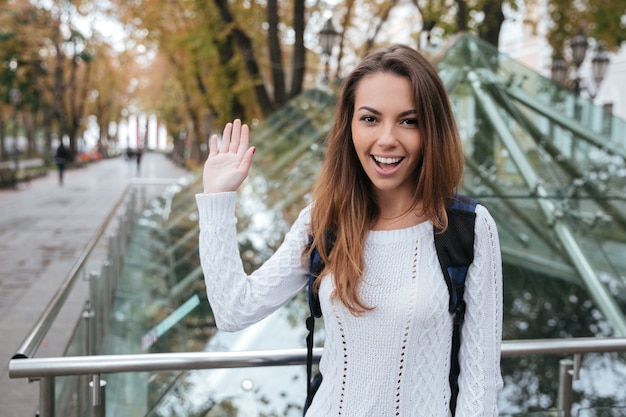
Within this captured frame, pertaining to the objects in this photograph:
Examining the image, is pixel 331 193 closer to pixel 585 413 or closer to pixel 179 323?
pixel 585 413

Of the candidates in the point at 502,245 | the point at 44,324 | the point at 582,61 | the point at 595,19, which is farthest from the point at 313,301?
the point at 582,61

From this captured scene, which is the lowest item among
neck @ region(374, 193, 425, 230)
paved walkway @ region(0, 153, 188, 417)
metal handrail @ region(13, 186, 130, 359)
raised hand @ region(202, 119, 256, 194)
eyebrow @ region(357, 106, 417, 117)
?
paved walkway @ region(0, 153, 188, 417)

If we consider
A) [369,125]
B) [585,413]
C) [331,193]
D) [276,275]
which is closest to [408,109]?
[369,125]

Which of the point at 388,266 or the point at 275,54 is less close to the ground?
the point at 275,54

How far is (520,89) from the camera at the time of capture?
6.61m

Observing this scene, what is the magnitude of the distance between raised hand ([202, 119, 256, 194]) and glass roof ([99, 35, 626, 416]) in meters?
1.45

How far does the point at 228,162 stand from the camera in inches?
74.0

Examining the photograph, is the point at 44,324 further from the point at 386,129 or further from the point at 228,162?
the point at 386,129

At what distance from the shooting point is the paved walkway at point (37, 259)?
4711 mm

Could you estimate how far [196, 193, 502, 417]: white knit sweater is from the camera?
5.55ft

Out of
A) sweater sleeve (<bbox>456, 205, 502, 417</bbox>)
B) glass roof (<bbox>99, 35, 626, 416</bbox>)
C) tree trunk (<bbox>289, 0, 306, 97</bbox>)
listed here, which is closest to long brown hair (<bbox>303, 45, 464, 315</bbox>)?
sweater sleeve (<bbox>456, 205, 502, 417</bbox>)

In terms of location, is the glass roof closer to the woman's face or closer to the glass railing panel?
the glass railing panel

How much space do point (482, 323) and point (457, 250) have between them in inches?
7.5

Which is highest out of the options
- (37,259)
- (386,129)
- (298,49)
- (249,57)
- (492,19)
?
(492,19)
